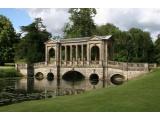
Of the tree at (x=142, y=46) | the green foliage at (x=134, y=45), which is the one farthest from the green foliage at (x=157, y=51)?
the tree at (x=142, y=46)

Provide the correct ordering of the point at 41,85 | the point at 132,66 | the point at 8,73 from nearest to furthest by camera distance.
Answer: the point at 41,85 → the point at 132,66 → the point at 8,73

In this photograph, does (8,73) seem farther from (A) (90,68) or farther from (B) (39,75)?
(A) (90,68)

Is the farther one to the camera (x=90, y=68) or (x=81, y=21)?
(x=81, y=21)

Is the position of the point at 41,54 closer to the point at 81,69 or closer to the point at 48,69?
the point at 48,69

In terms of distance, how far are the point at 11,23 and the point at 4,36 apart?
6463mm

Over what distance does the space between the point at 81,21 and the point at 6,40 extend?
1681cm

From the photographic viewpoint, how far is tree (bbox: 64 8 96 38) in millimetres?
75562

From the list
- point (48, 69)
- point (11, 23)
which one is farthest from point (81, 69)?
point (11, 23)

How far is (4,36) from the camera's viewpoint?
7862 cm

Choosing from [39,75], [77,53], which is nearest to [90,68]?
[77,53]

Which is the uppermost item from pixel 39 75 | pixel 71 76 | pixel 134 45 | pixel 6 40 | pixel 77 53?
pixel 6 40

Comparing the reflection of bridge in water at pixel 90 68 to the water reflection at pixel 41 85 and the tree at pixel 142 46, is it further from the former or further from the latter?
the tree at pixel 142 46

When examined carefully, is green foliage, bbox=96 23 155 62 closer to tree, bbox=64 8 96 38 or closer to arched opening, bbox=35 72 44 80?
tree, bbox=64 8 96 38

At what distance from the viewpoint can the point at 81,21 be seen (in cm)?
7569
